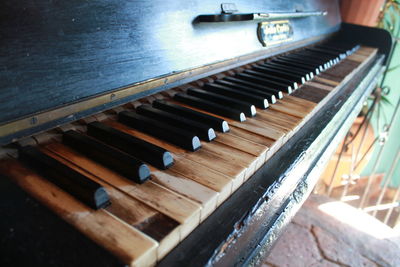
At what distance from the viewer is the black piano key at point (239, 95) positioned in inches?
38.6

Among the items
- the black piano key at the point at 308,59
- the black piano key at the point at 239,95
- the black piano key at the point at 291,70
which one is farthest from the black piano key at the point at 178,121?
the black piano key at the point at 308,59

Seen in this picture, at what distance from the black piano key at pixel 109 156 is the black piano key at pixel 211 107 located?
0.36 meters

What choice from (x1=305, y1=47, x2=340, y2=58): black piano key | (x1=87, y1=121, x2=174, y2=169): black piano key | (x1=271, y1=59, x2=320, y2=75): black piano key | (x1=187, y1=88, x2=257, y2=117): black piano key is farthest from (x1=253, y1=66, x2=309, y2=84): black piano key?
(x1=87, y1=121, x2=174, y2=169): black piano key

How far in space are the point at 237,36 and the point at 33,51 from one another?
2.85 ft

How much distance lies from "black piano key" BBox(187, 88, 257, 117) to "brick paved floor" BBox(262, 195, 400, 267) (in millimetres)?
1003

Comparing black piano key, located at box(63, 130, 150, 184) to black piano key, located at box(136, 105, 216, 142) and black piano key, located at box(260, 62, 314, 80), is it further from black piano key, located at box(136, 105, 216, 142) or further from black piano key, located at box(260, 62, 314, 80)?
black piano key, located at box(260, 62, 314, 80)

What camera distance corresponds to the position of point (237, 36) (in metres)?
1.27

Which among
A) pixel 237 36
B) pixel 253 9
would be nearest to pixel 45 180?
pixel 237 36

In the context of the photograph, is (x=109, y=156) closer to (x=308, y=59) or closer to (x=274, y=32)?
(x=274, y=32)

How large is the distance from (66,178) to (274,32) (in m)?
1.35

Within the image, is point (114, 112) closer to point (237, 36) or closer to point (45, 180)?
point (45, 180)

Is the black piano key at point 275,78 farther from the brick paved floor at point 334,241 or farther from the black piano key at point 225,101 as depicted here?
the brick paved floor at point 334,241

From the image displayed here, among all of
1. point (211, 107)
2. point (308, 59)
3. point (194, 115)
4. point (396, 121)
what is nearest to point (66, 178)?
point (194, 115)

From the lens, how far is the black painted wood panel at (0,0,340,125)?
0.58 metres
